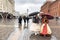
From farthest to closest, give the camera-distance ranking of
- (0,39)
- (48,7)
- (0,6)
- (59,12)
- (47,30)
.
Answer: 1. (48,7)
2. (59,12)
3. (0,6)
4. (47,30)
5. (0,39)

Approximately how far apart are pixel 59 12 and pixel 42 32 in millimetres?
100385

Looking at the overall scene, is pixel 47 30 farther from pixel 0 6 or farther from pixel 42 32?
pixel 0 6

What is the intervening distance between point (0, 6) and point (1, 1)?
4.82 meters

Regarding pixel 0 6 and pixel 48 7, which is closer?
pixel 0 6

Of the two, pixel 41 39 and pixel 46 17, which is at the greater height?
pixel 46 17

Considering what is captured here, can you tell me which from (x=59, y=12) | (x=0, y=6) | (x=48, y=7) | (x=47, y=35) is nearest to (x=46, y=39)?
(x=47, y=35)

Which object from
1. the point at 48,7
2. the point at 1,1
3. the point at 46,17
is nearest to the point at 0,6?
the point at 1,1

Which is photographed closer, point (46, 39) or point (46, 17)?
point (46, 39)

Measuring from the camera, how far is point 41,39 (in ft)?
50.8

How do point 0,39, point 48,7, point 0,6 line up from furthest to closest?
point 48,7, point 0,6, point 0,39

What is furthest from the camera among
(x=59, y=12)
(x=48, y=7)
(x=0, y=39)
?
(x=48, y=7)

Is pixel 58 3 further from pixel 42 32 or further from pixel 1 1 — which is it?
pixel 42 32

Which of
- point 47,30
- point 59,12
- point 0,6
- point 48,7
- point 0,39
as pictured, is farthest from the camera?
point 48,7

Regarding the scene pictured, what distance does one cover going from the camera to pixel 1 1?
10625cm
